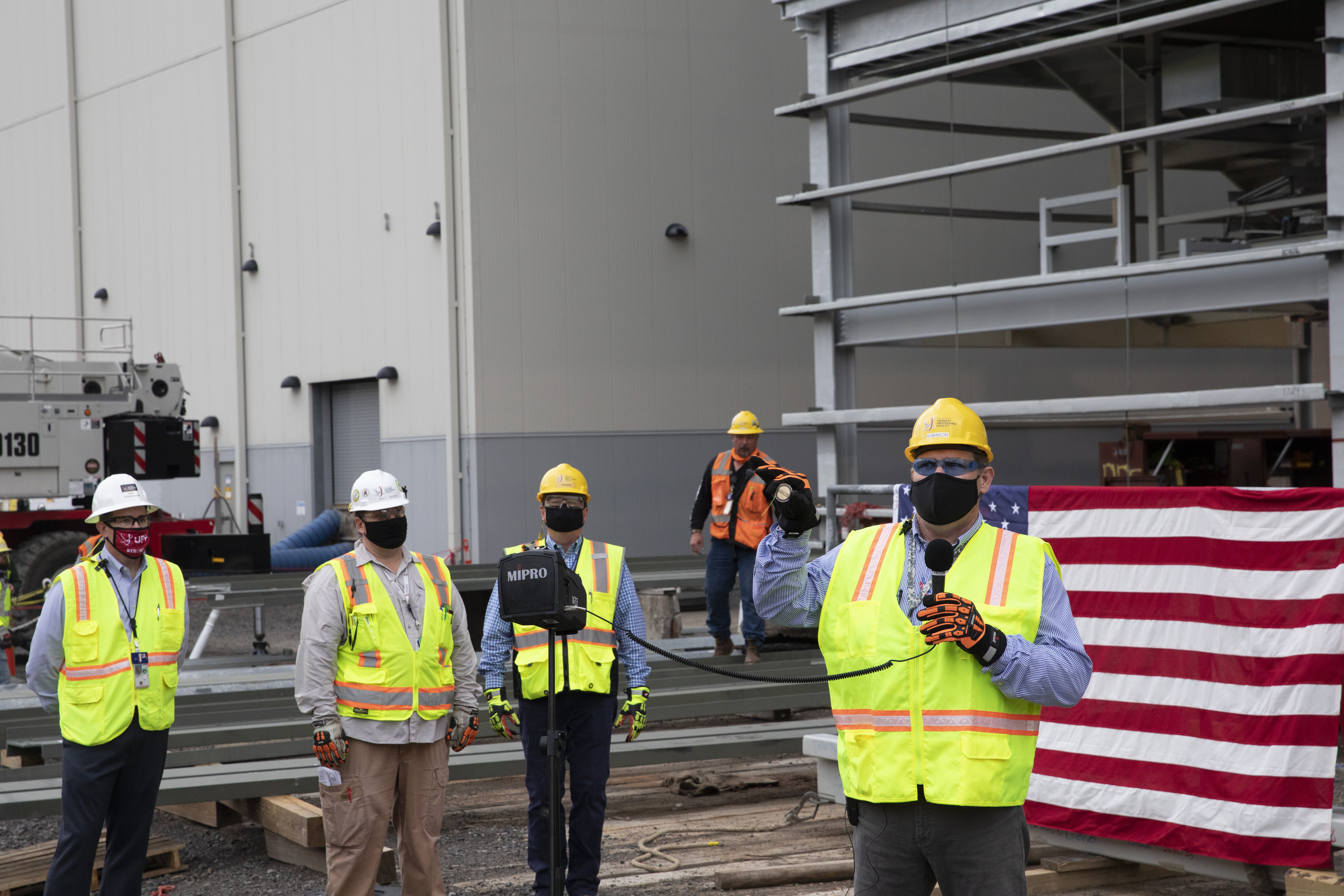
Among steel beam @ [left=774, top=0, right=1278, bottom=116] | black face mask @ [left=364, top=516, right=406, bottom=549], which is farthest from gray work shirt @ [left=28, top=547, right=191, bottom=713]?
steel beam @ [left=774, top=0, right=1278, bottom=116]

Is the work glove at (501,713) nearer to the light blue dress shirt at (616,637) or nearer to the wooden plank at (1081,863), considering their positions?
the light blue dress shirt at (616,637)

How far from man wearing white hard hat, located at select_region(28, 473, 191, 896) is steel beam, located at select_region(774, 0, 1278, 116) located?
6363mm

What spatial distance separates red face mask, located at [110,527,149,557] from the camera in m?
6.03

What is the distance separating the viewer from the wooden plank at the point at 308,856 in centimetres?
705

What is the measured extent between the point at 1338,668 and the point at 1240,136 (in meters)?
8.64

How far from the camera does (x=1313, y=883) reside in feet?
19.1

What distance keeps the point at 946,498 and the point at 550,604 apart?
1.53m

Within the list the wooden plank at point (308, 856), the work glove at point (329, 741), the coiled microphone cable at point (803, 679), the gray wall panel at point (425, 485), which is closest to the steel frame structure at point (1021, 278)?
the coiled microphone cable at point (803, 679)

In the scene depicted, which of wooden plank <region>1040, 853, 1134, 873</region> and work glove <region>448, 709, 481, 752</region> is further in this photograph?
wooden plank <region>1040, 853, 1134, 873</region>

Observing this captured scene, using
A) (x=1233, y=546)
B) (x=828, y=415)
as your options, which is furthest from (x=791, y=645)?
(x=1233, y=546)

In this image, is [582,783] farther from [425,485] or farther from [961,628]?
[425,485]

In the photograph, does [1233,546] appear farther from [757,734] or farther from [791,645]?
[791,645]

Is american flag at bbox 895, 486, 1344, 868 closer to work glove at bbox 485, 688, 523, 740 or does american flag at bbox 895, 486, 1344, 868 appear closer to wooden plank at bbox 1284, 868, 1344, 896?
wooden plank at bbox 1284, 868, 1344, 896

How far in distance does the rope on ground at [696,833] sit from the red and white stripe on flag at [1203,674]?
62.1 inches
